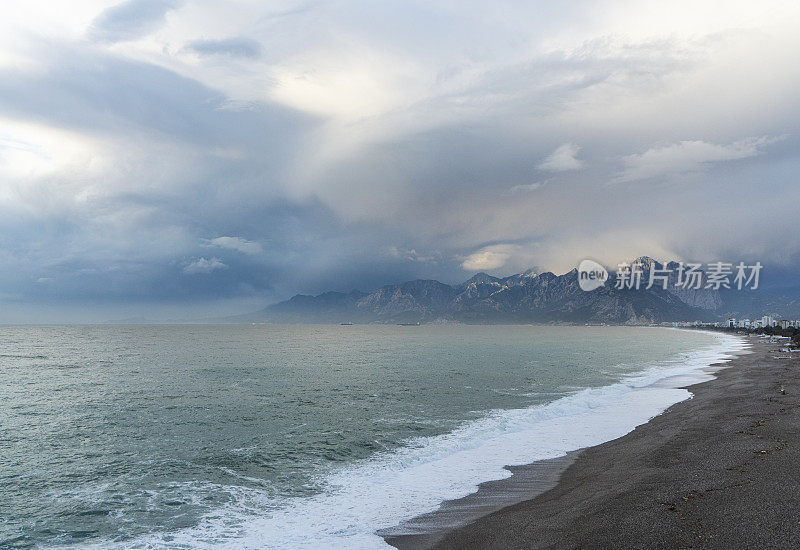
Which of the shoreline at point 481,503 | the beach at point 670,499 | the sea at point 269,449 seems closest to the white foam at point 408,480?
the sea at point 269,449

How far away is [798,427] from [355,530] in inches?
862

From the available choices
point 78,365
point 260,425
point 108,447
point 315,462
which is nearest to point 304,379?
point 260,425

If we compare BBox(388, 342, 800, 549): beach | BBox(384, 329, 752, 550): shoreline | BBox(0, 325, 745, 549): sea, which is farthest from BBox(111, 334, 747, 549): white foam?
BBox(388, 342, 800, 549): beach

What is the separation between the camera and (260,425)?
32.5 m

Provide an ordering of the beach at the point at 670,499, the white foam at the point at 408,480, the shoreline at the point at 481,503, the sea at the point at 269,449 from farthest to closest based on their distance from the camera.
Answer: the sea at the point at 269,449 → the white foam at the point at 408,480 → the shoreline at the point at 481,503 → the beach at the point at 670,499

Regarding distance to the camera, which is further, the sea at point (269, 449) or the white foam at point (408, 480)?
the sea at point (269, 449)

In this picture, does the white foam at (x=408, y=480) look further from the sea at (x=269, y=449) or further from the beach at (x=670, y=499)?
the beach at (x=670, y=499)

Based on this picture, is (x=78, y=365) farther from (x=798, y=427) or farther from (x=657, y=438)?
(x=798, y=427)

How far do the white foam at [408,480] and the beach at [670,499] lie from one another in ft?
7.63

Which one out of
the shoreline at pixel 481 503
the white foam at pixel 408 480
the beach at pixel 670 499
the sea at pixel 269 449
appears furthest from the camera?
the sea at pixel 269 449

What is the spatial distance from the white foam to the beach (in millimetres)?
2326

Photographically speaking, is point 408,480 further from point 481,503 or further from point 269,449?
point 269,449

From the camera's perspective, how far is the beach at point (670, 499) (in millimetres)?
11391

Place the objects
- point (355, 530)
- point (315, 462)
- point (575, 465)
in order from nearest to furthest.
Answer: point (355, 530) < point (575, 465) < point (315, 462)
